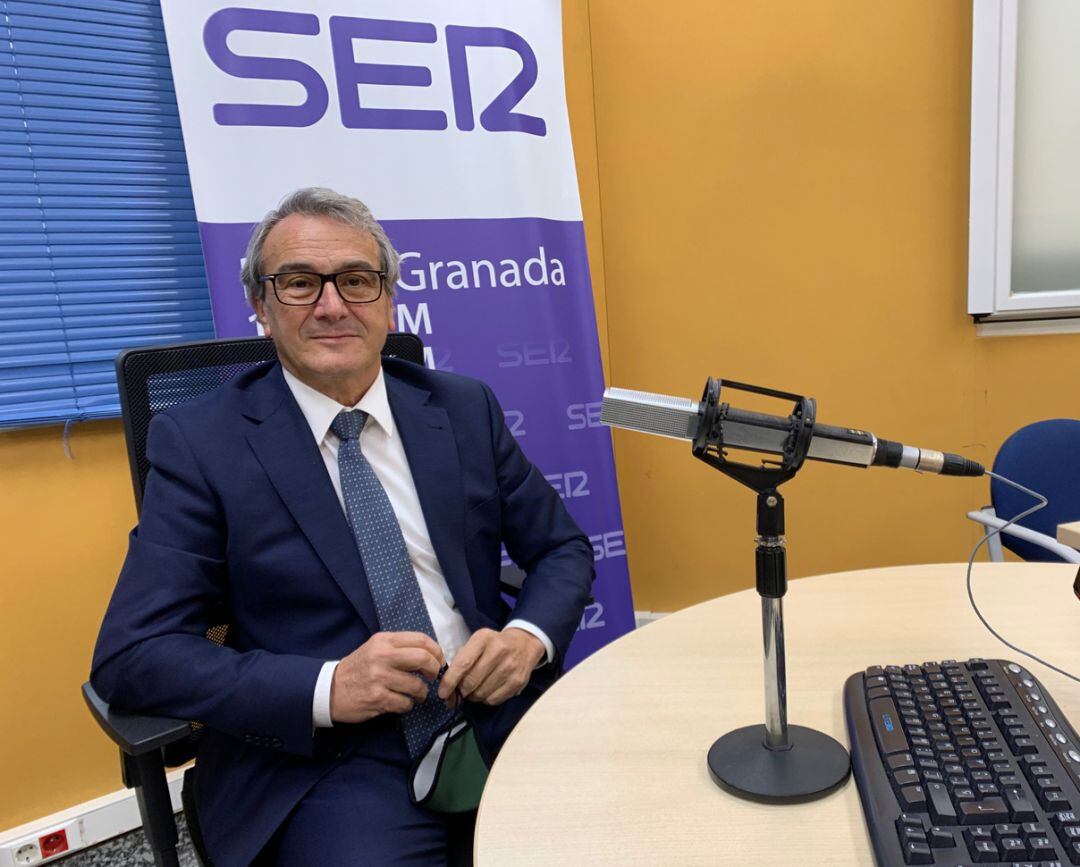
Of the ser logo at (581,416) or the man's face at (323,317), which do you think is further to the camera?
the ser logo at (581,416)

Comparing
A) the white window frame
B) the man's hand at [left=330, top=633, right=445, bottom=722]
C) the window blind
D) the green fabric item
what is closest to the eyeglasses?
the man's hand at [left=330, top=633, right=445, bottom=722]

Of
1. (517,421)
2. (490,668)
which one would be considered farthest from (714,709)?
(517,421)

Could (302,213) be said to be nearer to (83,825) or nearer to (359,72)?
(359,72)

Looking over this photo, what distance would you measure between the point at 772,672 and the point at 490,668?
0.50 m

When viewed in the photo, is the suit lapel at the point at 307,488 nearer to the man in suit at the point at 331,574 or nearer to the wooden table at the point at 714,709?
the man in suit at the point at 331,574

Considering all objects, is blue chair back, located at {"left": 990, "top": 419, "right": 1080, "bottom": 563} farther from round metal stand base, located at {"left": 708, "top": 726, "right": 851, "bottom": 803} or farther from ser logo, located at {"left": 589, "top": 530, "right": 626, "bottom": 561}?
round metal stand base, located at {"left": 708, "top": 726, "right": 851, "bottom": 803}

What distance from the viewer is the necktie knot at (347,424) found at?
1253 mm

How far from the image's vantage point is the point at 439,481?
1305 millimetres

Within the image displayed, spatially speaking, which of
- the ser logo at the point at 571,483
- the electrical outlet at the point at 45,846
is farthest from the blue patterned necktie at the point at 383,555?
the electrical outlet at the point at 45,846

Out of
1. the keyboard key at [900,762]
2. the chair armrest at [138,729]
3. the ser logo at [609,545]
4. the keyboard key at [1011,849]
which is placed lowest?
the ser logo at [609,545]

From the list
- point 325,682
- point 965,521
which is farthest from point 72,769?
point 965,521

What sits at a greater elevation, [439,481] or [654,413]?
[654,413]

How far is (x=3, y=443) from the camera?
6.03ft

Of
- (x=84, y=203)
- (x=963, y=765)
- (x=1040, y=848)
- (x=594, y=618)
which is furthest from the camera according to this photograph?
(x=594, y=618)
